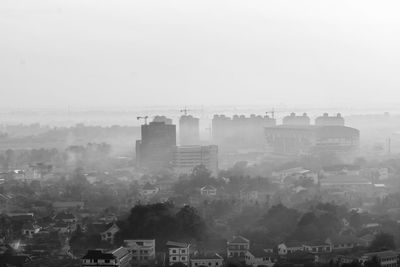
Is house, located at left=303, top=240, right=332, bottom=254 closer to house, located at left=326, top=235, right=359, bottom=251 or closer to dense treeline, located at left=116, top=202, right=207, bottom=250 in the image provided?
house, located at left=326, top=235, right=359, bottom=251

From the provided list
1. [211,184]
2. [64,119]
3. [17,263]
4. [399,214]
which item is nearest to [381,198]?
[399,214]

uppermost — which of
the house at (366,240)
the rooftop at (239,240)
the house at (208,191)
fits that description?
the house at (208,191)

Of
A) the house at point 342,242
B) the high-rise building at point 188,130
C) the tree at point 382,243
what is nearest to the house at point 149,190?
the house at point 342,242

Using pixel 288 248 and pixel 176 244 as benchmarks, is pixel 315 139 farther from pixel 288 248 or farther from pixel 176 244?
pixel 176 244

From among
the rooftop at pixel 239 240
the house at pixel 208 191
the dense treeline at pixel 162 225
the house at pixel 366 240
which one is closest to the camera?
the rooftop at pixel 239 240

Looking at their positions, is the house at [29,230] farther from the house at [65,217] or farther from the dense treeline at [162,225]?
the dense treeline at [162,225]

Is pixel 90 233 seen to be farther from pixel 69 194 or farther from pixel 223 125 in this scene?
pixel 223 125

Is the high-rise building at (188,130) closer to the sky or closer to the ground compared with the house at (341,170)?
closer to the sky
